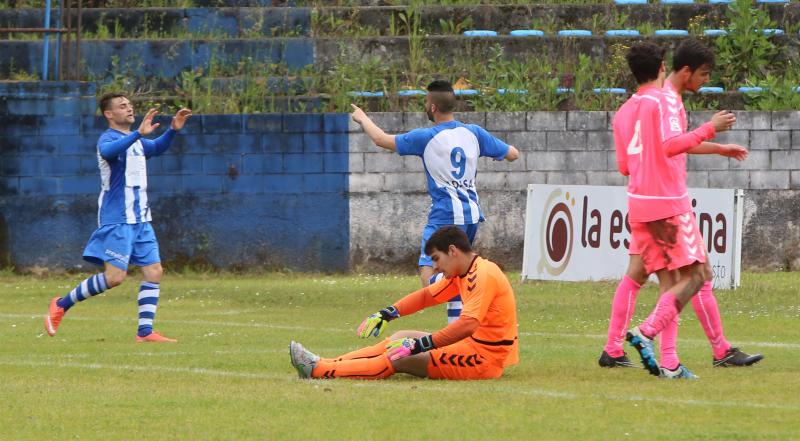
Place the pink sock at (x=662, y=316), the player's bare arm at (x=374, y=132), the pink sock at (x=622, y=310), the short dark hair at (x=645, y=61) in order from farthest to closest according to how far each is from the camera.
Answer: the player's bare arm at (x=374, y=132), the pink sock at (x=622, y=310), the short dark hair at (x=645, y=61), the pink sock at (x=662, y=316)

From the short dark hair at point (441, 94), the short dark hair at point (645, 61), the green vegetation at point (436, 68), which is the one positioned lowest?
the short dark hair at point (441, 94)

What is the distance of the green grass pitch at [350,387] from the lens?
700 cm

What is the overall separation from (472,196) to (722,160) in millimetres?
8446

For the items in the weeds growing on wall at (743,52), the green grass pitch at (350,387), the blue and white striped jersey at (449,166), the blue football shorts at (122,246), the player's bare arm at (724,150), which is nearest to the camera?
the green grass pitch at (350,387)

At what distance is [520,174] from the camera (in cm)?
1898

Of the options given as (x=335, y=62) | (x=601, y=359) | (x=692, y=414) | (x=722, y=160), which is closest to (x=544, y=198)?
(x=722, y=160)

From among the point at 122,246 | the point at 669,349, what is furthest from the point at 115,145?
the point at 669,349

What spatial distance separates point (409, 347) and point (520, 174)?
10.6 metres

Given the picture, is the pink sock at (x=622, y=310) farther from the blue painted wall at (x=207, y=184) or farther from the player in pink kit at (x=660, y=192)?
the blue painted wall at (x=207, y=184)

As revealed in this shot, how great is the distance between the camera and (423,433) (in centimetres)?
684

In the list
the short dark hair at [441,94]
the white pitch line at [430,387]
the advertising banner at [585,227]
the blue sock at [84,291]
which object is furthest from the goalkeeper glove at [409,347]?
the advertising banner at [585,227]

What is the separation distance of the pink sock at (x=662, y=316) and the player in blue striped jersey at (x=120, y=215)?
16.1 ft

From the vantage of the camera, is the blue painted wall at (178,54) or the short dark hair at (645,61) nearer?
the short dark hair at (645,61)

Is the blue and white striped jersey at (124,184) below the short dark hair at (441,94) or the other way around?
below
